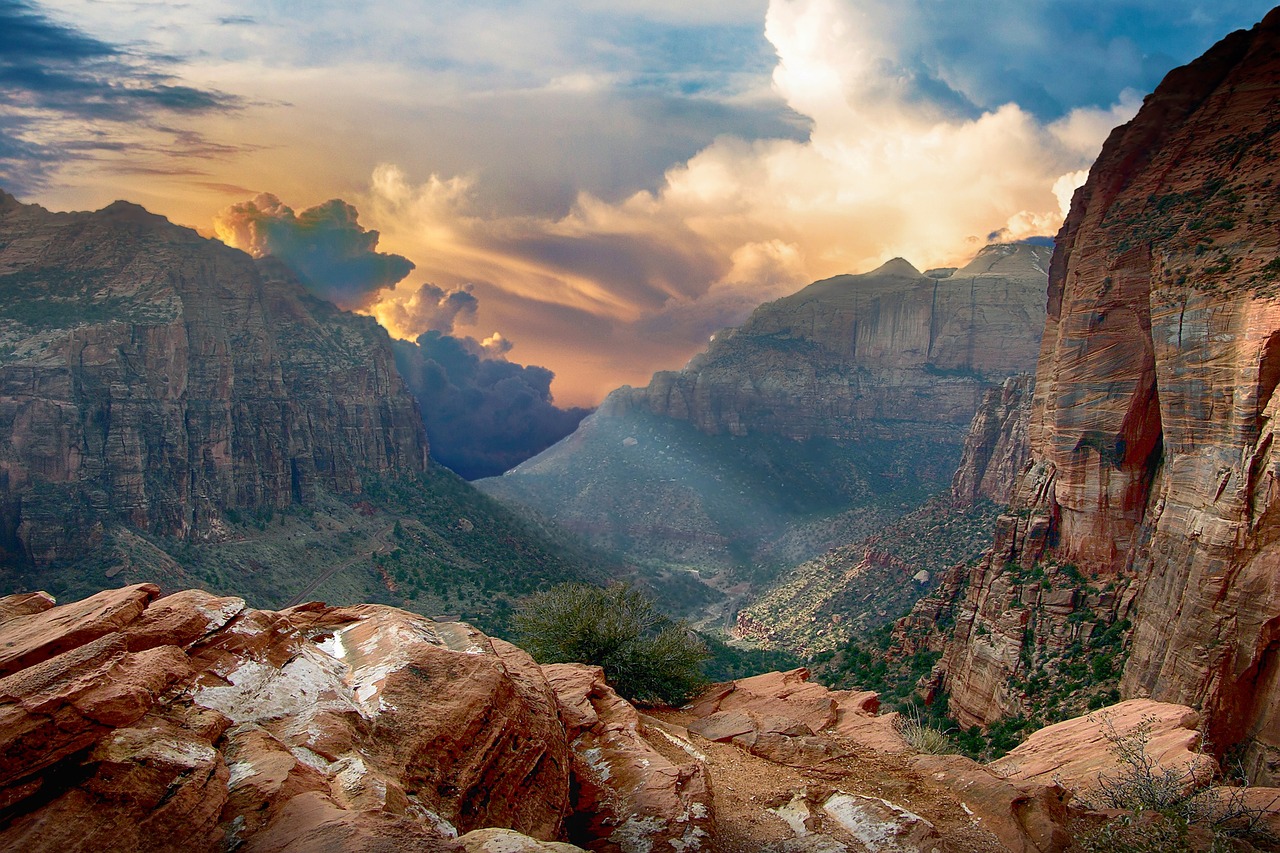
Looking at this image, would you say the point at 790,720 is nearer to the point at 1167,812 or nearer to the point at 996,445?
the point at 1167,812

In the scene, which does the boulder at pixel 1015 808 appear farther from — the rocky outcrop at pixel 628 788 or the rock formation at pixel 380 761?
the rocky outcrop at pixel 628 788

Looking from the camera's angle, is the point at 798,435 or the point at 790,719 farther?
the point at 798,435

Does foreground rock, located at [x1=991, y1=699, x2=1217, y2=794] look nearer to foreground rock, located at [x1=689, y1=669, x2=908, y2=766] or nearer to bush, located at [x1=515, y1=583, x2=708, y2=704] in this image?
foreground rock, located at [x1=689, y1=669, x2=908, y2=766]

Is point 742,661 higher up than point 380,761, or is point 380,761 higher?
point 380,761

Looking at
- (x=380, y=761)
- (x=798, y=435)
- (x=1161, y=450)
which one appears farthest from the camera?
(x=798, y=435)

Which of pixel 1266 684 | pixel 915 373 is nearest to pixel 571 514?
pixel 915 373

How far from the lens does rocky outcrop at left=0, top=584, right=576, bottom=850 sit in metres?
8.63

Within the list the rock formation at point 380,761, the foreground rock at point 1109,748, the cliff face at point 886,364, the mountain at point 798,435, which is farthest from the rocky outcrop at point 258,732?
the cliff face at point 886,364

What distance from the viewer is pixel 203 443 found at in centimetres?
8138

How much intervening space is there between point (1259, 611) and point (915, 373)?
165543 millimetres

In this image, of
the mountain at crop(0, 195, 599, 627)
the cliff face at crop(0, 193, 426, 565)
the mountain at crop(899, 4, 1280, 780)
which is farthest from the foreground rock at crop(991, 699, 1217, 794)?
the cliff face at crop(0, 193, 426, 565)

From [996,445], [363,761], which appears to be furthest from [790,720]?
[996,445]

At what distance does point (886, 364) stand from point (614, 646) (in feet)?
579

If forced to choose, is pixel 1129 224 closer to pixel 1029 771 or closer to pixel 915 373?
pixel 1029 771
